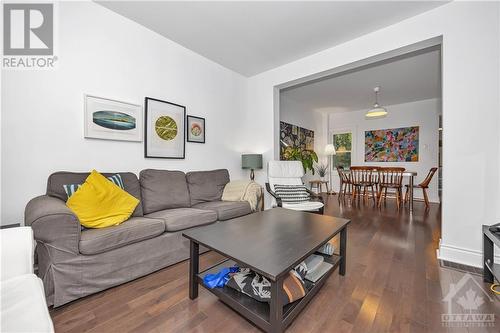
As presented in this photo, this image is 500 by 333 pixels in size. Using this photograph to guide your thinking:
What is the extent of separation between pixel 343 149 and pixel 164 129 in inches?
215

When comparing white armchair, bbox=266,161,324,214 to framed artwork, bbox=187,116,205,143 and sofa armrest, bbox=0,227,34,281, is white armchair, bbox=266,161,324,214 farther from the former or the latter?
sofa armrest, bbox=0,227,34,281

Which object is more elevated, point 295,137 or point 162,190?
point 295,137

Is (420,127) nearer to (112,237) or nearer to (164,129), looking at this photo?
(164,129)

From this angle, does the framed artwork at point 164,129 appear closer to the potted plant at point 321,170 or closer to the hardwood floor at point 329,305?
the hardwood floor at point 329,305

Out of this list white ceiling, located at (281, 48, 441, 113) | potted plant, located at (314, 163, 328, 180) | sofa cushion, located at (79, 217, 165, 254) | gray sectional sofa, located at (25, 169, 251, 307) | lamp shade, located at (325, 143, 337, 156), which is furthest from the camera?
potted plant, located at (314, 163, 328, 180)

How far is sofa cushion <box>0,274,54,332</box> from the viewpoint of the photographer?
2.13 feet

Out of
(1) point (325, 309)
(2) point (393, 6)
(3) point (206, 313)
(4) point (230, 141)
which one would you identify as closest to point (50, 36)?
(4) point (230, 141)

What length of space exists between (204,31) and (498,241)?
3341 millimetres

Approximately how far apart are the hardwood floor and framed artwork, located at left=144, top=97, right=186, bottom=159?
142cm

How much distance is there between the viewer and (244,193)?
2867 mm

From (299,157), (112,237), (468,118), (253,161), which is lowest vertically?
(112,237)

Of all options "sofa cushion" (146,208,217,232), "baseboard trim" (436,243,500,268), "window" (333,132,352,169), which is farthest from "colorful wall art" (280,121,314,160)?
"baseboard trim" (436,243,500,268)

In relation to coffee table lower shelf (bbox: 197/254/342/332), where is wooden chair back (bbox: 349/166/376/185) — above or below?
above

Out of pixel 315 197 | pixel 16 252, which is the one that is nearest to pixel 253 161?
pixel 315 197
